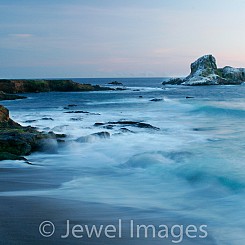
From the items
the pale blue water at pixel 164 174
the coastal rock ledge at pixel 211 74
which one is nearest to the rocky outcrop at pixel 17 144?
the pale blue water at pixel 164 174

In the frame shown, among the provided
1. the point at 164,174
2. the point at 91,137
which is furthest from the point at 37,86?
the point at 164,174

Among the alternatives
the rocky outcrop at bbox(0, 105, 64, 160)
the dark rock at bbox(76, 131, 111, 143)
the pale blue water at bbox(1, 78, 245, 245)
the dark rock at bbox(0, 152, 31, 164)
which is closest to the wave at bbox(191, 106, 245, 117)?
the pale blue water at bbox(1, 78, 245, 245)

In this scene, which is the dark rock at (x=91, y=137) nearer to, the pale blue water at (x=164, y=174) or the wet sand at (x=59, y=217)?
the pale blue water at (x=164, y=174)

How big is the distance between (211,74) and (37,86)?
2135 inches

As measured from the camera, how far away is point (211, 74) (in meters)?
106

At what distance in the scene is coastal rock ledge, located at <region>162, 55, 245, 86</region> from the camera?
104 metres

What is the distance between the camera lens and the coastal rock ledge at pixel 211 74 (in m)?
104

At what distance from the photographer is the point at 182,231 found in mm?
6070

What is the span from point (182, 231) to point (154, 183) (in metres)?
3.35

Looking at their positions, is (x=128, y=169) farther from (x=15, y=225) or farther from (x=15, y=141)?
(x=15, y=225)

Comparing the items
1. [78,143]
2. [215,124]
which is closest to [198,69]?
[215,124]

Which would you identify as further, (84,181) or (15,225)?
(84,181)

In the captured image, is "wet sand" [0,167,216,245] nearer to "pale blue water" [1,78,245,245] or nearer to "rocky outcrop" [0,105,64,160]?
"pale blue water" [1,78,245,245]

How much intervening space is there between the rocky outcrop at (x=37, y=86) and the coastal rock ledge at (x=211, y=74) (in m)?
37.9
